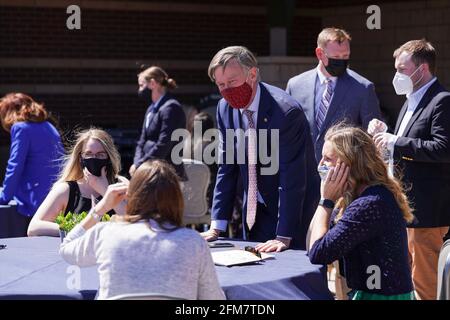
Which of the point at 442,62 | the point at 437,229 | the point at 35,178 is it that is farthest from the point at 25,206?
the point at 442,62

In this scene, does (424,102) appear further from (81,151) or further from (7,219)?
(7,219)

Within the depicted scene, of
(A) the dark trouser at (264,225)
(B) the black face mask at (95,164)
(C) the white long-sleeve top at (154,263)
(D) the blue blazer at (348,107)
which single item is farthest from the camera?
(D) the blue blazer at (348,107)

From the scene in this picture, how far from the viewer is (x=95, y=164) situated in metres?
5.30

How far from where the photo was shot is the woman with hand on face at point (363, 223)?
402cm

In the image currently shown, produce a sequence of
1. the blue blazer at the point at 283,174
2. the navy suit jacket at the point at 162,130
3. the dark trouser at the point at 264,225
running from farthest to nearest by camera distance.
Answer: the navy suit jacket at the point at 162,130
the dark trouser at the point at 264,225
the blue blazer at the point at 283,174

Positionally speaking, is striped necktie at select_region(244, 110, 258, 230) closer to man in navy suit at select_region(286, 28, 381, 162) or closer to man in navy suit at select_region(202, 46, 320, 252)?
man in navy suit at select_region(202, 46, 320, 252)

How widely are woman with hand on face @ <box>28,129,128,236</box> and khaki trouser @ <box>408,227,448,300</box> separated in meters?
1.95

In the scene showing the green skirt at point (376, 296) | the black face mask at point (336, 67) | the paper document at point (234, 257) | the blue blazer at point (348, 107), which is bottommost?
the green skirt at point (376, 296)

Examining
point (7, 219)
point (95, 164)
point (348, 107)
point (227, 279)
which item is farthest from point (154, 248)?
point (7, 219)

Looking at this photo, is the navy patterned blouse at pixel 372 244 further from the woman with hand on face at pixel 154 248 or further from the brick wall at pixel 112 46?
the brick wall at pixel 112 46

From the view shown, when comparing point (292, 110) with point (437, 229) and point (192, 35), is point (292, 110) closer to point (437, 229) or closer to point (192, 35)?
point (437, 229)

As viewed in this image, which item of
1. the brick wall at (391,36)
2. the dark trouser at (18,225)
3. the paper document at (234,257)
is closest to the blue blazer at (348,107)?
the paper document at (234,257)

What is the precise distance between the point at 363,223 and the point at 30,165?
12.3ft
